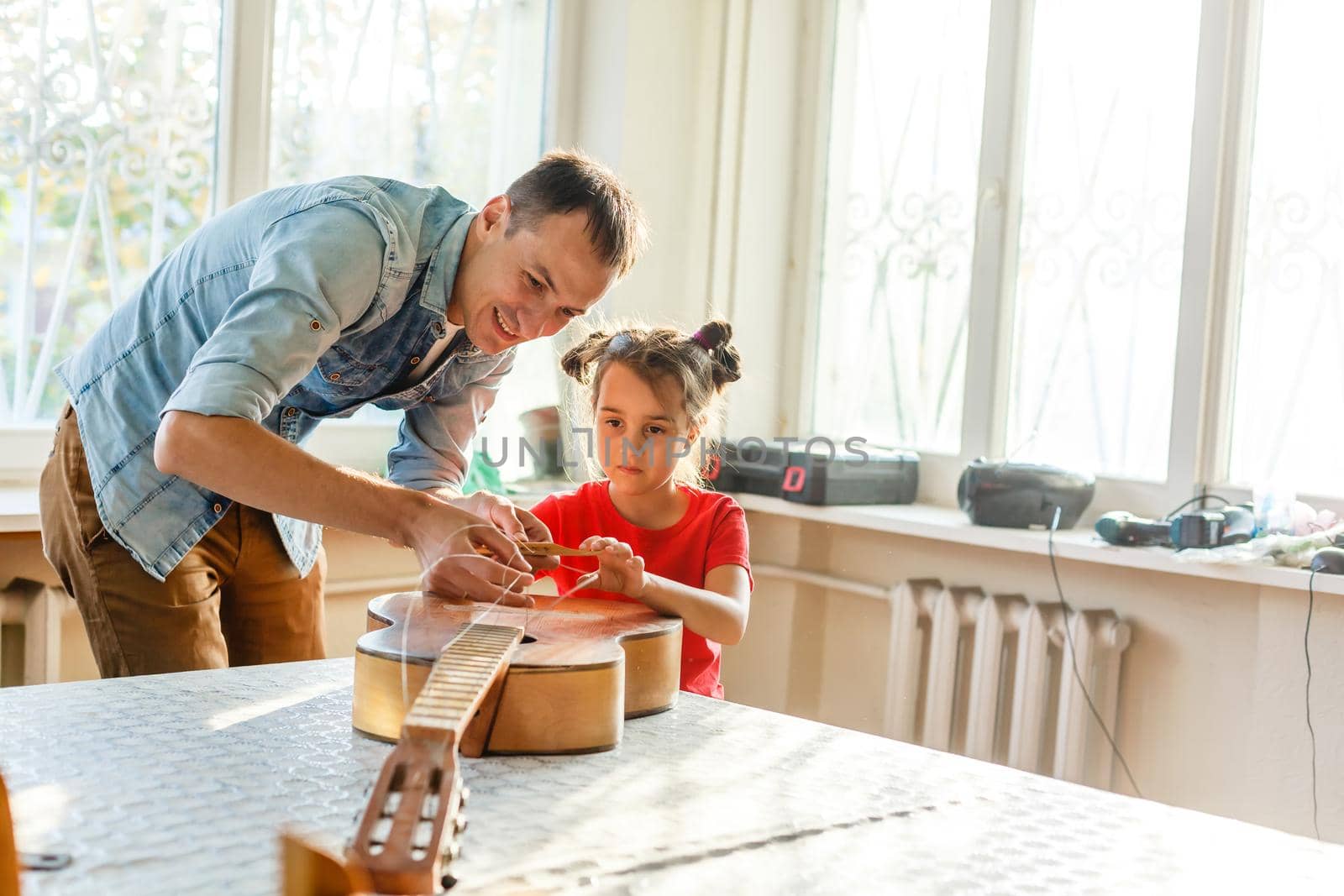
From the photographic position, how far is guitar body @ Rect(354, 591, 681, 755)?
1027 millimetres

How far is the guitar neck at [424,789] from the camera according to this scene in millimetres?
655

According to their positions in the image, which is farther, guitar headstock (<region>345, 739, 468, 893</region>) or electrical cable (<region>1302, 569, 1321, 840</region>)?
electrical cable (<region>1302, 569, 1321, 840</region>)

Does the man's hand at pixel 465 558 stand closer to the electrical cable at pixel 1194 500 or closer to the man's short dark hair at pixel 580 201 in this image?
the man's short dark hair at pixel 580 201

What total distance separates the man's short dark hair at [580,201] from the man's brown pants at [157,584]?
1.85ft

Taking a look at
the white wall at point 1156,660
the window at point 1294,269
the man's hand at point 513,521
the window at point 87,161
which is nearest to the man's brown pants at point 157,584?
the man's hand at point 513,521

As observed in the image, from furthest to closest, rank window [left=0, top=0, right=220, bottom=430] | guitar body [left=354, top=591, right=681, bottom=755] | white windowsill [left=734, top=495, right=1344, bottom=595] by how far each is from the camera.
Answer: window [left=0, top=0, right=220, bottom=430], white windowsill [left=734, top=495, right=1344, bottom=595], guitar body [left=354, top=591, right=681, bottom=755]

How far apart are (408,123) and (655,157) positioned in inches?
25.2

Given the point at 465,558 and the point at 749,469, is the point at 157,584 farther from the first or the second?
the point at 749,469

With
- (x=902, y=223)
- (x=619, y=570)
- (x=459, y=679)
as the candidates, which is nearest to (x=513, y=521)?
(x=619, y=570)

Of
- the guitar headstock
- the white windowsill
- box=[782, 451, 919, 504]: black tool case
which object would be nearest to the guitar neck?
the guitar headstock

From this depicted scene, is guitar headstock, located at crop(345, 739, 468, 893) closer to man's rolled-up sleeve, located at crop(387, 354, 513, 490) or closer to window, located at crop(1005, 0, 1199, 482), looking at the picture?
man's rolled-up sleeve, located at crop(387, 354, 513, 490)

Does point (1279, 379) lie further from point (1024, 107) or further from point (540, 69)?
point (540, 69)

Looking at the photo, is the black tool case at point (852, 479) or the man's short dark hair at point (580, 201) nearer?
the man's short dark hair at point (580, 201)

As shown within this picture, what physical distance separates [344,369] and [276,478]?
35 cm
